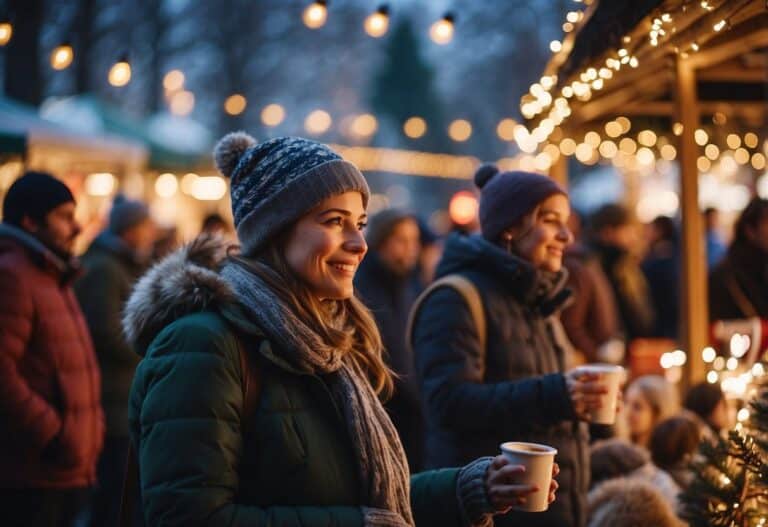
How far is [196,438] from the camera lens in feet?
7.18

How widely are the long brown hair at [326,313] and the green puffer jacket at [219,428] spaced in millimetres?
139

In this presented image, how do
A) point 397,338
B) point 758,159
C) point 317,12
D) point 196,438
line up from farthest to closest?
point 758,159 → point 397,338 → point 317,12 → point 196,438

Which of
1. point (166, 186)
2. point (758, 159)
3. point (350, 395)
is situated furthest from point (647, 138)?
point (166, 186)

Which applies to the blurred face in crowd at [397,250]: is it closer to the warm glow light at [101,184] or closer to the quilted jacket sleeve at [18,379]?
the quilted jacket sleeve at [18,379]

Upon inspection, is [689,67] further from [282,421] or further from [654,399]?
[282,421]

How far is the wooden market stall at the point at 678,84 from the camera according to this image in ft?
11.4

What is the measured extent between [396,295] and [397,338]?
0.39 meters

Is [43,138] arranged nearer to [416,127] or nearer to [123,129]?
[123,129]

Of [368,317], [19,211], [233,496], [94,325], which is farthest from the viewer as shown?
[94,325]

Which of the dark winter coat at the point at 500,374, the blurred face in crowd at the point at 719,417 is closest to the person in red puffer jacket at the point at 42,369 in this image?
the dark winter coat at the point at 500,374

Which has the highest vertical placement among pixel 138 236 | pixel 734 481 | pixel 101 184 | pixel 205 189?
pixel 205 189

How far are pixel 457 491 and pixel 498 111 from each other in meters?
46.8

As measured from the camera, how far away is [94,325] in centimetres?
653

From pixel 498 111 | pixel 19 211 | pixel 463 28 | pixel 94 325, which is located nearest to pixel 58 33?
pixel 463 28
